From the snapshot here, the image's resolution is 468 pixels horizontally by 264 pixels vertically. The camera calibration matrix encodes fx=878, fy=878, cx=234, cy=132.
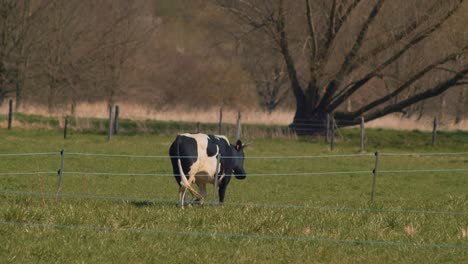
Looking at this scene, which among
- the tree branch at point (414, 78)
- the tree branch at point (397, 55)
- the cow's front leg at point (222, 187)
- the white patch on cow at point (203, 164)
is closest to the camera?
the white patch on cow at point (203, 164)

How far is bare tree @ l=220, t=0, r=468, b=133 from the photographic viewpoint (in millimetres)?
39188

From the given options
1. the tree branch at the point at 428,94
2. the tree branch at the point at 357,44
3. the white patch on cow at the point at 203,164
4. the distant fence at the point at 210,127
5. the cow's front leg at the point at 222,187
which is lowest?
the cow's front leg at the point at 222,187

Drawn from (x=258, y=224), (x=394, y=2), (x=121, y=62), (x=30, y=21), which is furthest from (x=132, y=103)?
(x=258, y=224)

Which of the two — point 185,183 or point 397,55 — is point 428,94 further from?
point 185,183

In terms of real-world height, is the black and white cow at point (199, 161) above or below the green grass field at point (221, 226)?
above

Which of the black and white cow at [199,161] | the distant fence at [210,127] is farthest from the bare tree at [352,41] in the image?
the black and white cow at [199,161]

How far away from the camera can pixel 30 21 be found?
1934 inches

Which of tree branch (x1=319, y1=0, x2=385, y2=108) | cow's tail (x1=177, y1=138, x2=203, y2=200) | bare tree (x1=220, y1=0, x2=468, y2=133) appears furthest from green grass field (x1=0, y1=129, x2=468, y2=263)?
tree branch (x1=319, y1=0, x2=385, y2=108)

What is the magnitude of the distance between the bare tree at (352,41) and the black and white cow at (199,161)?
23408 mm

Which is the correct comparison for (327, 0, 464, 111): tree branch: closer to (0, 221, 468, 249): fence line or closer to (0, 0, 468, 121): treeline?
(0, 0, 468, 121): treeline

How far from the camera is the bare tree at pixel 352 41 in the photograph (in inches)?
1543

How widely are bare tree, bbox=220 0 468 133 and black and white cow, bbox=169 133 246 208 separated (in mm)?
23408

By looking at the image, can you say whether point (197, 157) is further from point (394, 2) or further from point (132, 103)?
point (132, 103)

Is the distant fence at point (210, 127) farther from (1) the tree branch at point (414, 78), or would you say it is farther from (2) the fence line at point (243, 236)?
(2) the fence line at point (243, 236)
